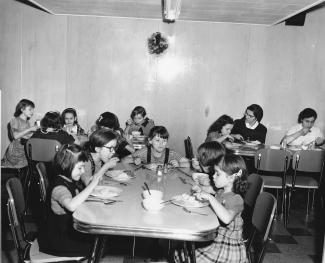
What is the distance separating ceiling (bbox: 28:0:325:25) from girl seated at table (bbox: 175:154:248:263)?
3463 mm

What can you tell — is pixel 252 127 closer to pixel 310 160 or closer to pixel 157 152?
pixel 310 160

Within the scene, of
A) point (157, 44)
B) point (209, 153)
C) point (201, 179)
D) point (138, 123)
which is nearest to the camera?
point (201, 179)

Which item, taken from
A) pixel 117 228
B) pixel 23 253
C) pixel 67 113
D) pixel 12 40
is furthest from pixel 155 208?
pixel 12 40

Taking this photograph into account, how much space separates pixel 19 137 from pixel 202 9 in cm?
344

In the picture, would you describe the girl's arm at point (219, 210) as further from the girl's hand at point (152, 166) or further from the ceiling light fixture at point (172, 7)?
the ceiling light fixture at point (172, 7)

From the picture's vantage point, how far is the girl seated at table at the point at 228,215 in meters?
2.29

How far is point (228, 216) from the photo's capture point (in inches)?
88.9

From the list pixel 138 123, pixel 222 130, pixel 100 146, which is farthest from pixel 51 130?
pixel 222 130

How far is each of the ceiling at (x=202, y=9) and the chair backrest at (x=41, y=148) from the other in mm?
2514

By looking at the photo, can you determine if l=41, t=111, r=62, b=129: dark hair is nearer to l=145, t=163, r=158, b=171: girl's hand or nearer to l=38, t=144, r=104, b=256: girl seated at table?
l=145, t=163, r=158, b=171: girl's hand

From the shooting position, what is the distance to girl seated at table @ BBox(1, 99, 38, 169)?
4.97m

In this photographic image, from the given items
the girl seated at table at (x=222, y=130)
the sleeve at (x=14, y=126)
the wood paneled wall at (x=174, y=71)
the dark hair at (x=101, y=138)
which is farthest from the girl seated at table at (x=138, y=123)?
the dark hair at (x=101, y=138)

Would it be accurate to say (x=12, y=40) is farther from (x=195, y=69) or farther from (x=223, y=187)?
(x=223, y=187)

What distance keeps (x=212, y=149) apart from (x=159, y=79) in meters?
3.99
